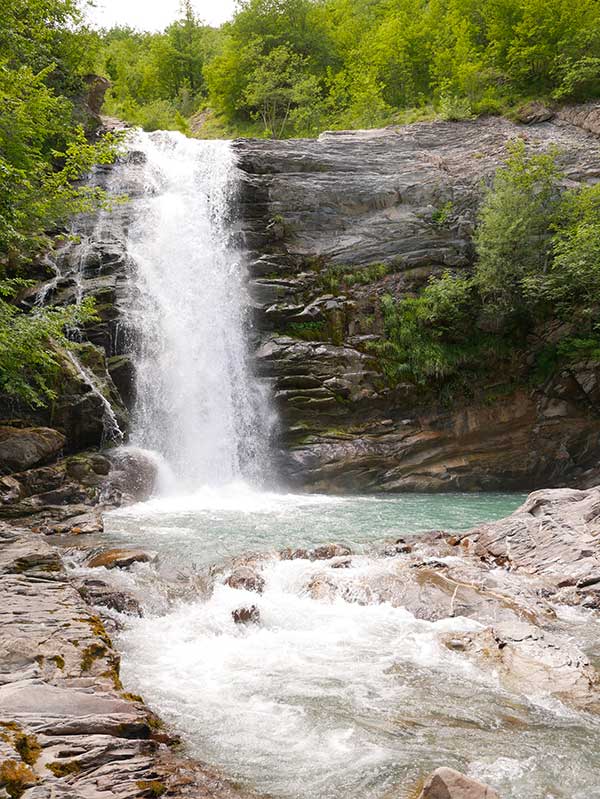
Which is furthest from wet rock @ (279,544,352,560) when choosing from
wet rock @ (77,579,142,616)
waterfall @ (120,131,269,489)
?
waterfall @ (120,131,269,489)

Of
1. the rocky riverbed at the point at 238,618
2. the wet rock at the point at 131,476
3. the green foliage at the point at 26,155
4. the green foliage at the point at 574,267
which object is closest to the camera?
the rocky riverbed at the point at 238,618

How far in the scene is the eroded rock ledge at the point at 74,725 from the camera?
11.1 ft

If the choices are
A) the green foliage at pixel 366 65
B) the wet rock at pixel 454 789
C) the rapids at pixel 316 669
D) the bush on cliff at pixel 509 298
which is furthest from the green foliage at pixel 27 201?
the green foliage at pixel 366 65

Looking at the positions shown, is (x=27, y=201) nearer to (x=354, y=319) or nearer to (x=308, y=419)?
(x=308, y=419)

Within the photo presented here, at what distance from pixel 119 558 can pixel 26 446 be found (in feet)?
20.0

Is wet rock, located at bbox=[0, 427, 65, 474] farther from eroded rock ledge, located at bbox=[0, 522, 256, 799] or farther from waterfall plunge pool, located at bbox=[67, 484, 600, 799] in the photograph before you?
eroded rock ledge, located at bbox=[0, 522, 256, 799]

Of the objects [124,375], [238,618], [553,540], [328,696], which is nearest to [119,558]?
[238,618]

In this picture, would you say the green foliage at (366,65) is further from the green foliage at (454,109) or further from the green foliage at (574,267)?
the green foliage at (574,267)

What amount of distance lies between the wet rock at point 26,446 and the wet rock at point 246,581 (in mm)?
7502

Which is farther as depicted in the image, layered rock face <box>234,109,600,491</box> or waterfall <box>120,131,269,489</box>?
layered rock face <box>234,109,600,491</box>

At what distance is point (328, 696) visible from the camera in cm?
541

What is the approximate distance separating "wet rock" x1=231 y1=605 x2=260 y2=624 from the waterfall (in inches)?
417

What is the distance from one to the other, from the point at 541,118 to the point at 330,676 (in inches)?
A: 1161

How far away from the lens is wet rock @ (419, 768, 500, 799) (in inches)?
128
